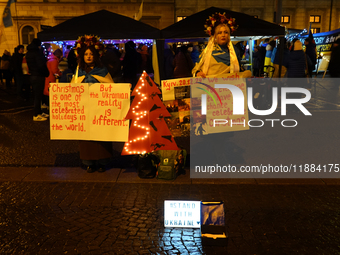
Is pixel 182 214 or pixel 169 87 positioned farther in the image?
pixel 169 87

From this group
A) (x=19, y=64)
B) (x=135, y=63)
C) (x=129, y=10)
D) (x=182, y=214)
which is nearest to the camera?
(x=182, y=214)

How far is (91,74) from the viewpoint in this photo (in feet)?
19.7

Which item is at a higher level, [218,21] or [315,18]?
[315,18]

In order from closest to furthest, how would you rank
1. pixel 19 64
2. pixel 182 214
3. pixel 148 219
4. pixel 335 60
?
pixel 182 214
pixel 148 219
pixel 335 60
pixel 19 64

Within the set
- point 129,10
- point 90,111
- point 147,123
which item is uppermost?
point 129,10

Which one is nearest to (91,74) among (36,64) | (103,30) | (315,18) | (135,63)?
(103,30)

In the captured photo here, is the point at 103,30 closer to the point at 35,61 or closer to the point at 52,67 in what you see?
the point at 35,61

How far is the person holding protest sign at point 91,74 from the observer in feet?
19.4

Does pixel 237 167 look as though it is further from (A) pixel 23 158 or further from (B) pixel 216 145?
(A) pixel 23 158

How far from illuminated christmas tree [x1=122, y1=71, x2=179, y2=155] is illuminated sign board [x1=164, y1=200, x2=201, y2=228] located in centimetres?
171

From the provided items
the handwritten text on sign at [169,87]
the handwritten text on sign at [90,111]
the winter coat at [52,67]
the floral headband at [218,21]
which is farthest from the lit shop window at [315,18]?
the handwritten text on sign at [90,111]

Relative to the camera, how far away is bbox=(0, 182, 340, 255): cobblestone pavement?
12.5ft

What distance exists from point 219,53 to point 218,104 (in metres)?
0.76

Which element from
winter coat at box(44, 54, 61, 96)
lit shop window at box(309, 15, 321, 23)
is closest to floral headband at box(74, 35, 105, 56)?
winter coat at box(44, 54, 61, 96)
